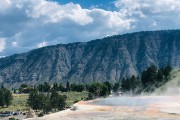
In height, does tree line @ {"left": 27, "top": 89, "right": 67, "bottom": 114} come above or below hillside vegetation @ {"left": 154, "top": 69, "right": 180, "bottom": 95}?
below

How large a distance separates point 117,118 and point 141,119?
6.60 metres

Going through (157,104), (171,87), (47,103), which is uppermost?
(171,87)

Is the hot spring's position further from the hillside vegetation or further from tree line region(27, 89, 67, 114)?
tree line region(27, 89, 67, 114)

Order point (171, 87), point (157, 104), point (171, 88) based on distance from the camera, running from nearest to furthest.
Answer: point (157, 104), point (171, 88), point (171, 87)

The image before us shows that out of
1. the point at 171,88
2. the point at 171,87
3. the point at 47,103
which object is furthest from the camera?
the point at 171,87

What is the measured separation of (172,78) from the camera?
181750 mm

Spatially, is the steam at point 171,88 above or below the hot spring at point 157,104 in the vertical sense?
above

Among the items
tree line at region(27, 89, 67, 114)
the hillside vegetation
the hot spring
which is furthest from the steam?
tree line at region(27, 89, 67, 114)

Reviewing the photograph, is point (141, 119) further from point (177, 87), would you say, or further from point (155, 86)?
point (155, 86)

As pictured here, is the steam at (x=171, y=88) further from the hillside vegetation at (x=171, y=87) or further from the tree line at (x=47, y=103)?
the tree line at (x=47, y=103)

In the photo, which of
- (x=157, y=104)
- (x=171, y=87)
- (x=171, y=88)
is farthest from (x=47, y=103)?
(x=171, y=87)

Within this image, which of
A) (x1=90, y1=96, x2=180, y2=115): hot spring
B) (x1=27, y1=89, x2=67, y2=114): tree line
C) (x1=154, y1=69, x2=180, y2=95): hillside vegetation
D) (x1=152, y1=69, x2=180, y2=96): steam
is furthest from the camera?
(x1=154, y1=69, x2=180, y2=95): hillside vegetation

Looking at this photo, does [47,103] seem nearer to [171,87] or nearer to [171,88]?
[171,88]

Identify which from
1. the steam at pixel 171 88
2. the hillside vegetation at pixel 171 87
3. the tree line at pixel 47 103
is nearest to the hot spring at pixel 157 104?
the steam at pixel 171 88
